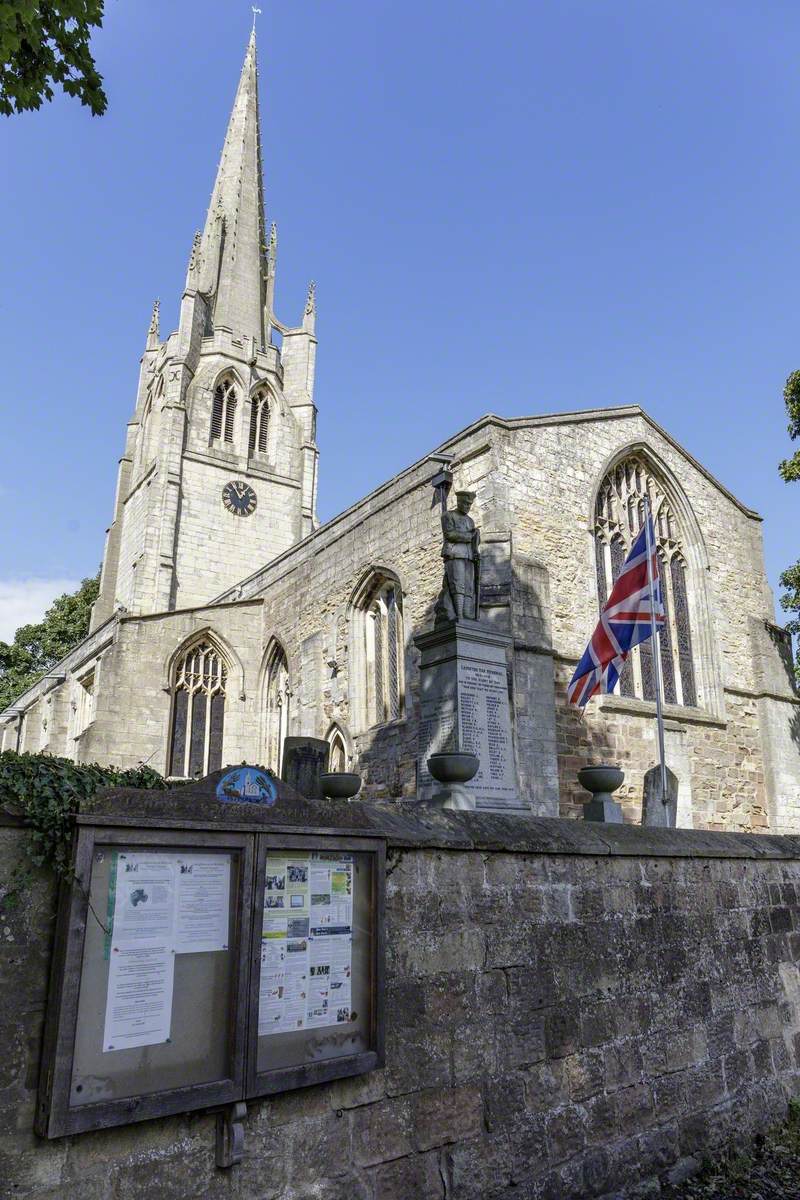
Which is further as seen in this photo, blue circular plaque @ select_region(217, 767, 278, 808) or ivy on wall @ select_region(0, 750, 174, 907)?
blue circular plaque @ select_region(217, 767, 278, 808)

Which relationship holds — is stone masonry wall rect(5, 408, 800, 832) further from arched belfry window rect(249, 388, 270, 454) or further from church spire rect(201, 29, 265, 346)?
church spire rect(201, 29, 265, 346)

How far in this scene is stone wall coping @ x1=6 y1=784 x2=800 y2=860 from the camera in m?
3.23

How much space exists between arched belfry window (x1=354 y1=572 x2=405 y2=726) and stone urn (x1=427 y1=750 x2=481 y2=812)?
9381 mm

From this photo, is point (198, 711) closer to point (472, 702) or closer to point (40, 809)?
point (472, 702)

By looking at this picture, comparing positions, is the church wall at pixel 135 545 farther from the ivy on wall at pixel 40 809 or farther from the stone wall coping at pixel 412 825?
the ivy on wall at pixel 40 809

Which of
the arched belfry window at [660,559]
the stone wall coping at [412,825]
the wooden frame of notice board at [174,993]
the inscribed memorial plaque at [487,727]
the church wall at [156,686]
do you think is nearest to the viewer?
the wooden frame of notice board at [174,993]

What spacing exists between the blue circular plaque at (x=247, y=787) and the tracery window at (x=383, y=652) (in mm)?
11498

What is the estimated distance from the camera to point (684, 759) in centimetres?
1494

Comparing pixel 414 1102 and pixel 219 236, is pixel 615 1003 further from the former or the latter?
pixel 219 236

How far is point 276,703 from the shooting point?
2038 centimetres

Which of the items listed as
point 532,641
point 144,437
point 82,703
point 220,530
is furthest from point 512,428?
point 144,437

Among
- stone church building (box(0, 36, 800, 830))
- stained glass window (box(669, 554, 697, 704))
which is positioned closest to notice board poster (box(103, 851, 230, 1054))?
stone church building (box(0, 36, 800, 830))

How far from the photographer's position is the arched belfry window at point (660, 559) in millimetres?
Result: 15273

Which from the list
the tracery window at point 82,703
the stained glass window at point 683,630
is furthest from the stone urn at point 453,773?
the tracery window at point 82,703
